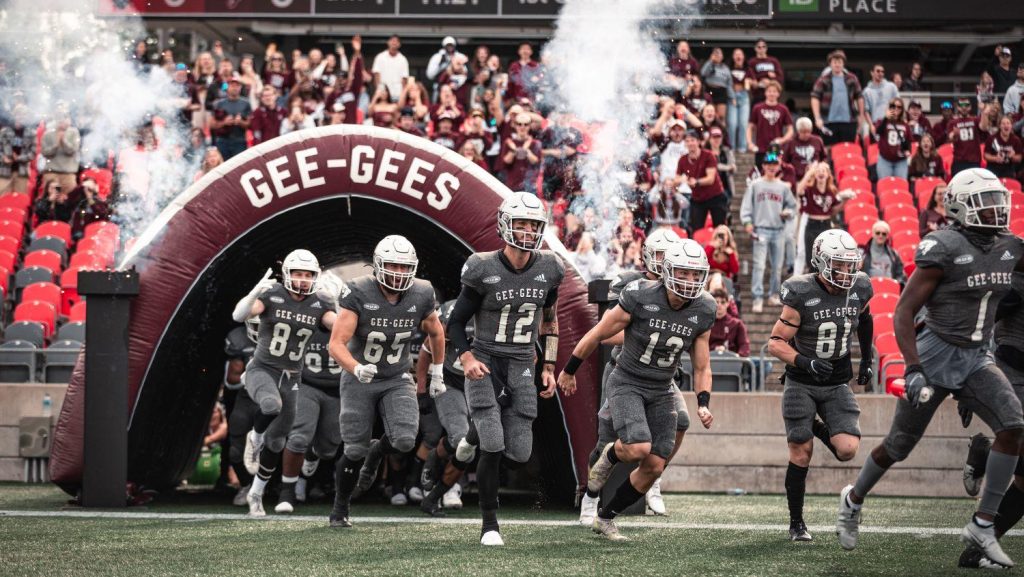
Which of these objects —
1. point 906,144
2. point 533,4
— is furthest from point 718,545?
point 533,4

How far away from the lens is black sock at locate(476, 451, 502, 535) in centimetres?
762

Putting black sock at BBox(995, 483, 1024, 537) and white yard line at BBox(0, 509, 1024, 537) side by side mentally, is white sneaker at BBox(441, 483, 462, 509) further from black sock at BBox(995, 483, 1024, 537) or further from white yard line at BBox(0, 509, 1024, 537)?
black sock at BBox(995, 483, 1024, 537)

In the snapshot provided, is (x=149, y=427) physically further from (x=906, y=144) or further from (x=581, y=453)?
(x=906, y=144)

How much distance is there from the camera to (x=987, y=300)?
6.77 meters

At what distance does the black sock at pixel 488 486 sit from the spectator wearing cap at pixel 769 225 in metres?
7.31

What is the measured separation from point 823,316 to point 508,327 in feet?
5.95

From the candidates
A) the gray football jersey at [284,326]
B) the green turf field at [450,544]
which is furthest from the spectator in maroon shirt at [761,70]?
the gray football jersey at [284,326]

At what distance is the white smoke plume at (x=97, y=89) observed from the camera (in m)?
16.0

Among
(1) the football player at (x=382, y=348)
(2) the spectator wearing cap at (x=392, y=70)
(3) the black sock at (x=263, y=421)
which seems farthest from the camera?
(2) the spectator wearing cap at (x=392, y=70)

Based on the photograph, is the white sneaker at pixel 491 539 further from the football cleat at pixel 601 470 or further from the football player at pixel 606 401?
the football player at pixel 606 401

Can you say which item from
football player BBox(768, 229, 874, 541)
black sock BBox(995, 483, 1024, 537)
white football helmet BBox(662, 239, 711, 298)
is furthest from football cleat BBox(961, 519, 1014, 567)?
white football helmet BBox(662, 239, 711, 298)

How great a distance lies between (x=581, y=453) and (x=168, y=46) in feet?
45.6

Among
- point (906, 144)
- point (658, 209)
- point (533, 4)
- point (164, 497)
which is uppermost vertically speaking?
point (533, 4)

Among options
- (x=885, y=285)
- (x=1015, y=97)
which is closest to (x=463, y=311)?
(x=885, y=285)
